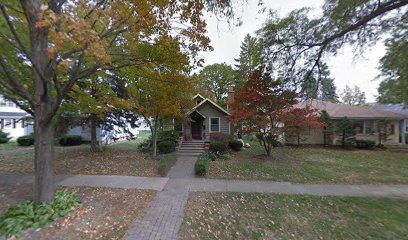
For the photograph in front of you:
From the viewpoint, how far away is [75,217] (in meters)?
5.33

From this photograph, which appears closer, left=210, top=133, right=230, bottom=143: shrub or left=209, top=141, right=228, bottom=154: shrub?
left=209, top=141, right=228, bottom=154: shrub

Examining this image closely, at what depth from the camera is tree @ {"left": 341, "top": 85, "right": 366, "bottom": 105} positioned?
182ft

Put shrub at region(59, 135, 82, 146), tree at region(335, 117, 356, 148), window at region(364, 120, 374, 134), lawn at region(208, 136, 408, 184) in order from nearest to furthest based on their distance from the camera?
lawn at region(208, 136, 408, 184), tree at region(335, 117, 356, 148), shrub at region(59, 135, 82, 146), window at region(364, 120, 374, 134)

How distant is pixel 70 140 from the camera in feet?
64.4

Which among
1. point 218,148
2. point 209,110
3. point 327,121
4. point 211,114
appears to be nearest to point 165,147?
point 218,148

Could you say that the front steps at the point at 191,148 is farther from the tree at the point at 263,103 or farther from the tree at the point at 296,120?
the tree at the point at 296,120

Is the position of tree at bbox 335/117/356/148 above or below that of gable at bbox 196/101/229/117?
below

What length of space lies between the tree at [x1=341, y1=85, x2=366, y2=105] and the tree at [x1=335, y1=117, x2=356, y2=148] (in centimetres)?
4473

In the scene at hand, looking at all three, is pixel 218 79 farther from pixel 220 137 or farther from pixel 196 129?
pixel 220 137

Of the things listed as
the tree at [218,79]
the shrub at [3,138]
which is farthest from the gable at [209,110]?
the tree at [218,79]

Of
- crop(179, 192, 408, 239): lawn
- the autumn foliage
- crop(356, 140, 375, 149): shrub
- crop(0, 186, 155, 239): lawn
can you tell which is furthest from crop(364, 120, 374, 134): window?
crop(0, 186, 155, 239): lawn

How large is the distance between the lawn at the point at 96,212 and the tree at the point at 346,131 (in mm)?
17519

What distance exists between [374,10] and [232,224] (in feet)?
28.0

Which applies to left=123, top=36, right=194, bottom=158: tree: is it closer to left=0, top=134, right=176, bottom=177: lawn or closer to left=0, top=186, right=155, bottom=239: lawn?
left=0, top=134, right=176, bottom=177: lawn
